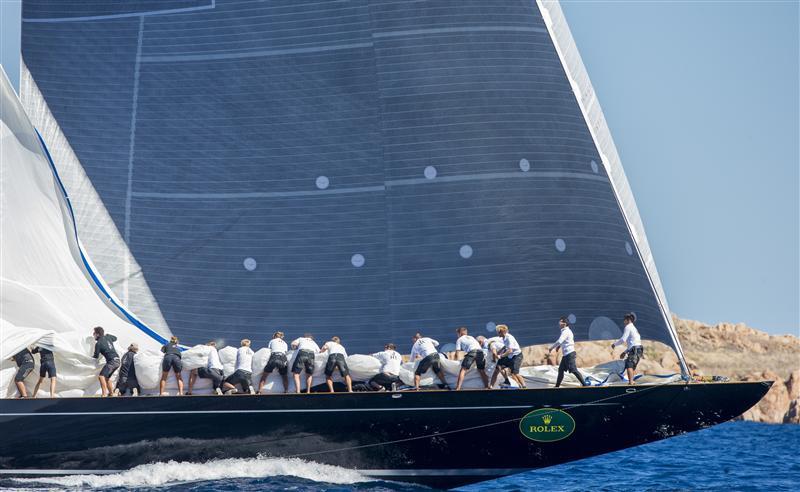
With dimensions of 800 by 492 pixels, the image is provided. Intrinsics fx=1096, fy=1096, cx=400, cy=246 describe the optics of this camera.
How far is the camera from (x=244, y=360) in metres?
12.8

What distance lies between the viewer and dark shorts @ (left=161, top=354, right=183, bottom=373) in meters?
12.7

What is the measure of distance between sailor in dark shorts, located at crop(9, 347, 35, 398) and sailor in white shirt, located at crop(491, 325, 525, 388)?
18.1ft

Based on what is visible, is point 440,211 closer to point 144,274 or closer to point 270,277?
point 270,277

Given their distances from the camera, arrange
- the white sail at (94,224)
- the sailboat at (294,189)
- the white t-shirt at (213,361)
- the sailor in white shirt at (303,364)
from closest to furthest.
Answer: the sailor in white shirt at (303,364) → the white t-shirt at (213,361) → the sailboat at (294,189) → the white sail at (94,224)

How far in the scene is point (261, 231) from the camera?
1451 cm

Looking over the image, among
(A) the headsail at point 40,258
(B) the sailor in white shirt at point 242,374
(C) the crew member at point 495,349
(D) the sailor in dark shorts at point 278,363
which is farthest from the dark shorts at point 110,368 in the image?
(C) the crew member at point 495,349

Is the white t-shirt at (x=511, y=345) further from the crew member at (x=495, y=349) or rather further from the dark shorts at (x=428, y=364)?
the dark shorts at (x=428, y=364)

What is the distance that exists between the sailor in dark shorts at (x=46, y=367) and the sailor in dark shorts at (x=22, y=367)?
93 mm

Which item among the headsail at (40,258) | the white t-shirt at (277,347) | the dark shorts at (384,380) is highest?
the headsail at (40,258)

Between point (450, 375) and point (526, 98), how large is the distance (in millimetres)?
3866

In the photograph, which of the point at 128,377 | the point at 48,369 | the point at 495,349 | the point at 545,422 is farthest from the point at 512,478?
the point at 48,369

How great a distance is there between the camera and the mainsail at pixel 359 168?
13.8 meters

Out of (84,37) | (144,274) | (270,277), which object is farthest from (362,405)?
(84,37)

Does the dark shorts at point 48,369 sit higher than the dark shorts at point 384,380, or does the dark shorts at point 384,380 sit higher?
the dark shorts at point 48,369
